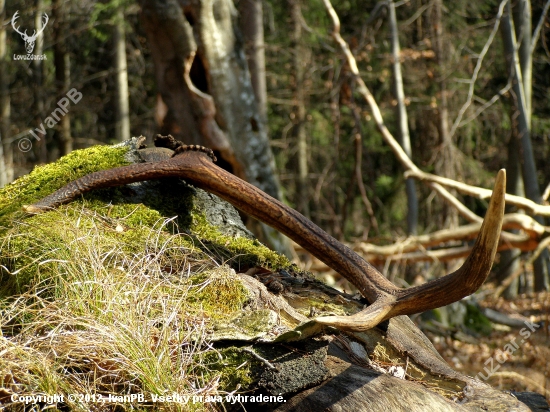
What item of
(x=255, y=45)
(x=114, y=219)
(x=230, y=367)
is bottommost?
(x=230, y=367)

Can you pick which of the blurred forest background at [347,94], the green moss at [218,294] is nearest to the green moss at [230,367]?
the green moss at [218,294]

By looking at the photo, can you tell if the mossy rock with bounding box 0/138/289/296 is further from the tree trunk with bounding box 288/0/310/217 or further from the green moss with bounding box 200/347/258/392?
the tree trunk with bounding box 288/0/310/217

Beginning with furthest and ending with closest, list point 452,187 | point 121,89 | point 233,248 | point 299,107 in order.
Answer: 1. point 121,89
2. point 299,107
3. point 452,187
4. point 233,248

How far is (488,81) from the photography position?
51.5 feet

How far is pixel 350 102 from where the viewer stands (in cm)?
1073

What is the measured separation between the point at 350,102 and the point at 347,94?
1.69 meters

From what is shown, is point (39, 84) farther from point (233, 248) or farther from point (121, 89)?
point (233, 248)

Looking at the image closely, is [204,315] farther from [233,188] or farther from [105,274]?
[233,188]

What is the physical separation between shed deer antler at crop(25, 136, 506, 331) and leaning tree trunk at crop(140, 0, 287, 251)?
3715 mm

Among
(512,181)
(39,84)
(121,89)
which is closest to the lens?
(512,181)

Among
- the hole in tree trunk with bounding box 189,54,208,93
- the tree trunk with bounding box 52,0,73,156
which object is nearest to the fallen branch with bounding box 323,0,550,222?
the hole in tree trunk with bounding box 189,54,208,93

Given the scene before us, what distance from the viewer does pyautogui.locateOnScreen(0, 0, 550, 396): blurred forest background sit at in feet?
24.8

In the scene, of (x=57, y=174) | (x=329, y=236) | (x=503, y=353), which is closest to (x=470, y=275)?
(x=329, y=236)

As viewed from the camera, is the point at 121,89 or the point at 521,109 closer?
the point at 521,109
